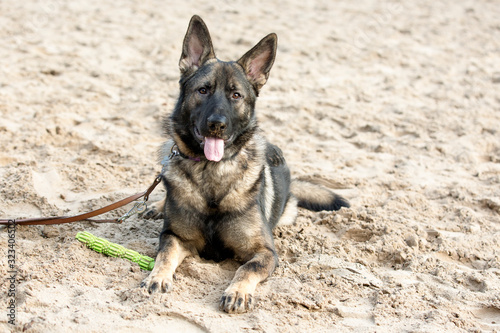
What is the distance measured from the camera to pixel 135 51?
9.22 metres

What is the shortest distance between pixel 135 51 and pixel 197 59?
5.24 m

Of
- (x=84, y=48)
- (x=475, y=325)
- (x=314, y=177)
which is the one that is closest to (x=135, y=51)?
(x=84, y=48)

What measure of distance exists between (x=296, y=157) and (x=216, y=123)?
105 inches

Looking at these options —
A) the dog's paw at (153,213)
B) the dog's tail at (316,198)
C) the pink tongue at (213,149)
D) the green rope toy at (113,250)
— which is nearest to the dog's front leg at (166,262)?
the green rope toy at (113,250)

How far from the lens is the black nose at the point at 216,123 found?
Result: 12.5 ft

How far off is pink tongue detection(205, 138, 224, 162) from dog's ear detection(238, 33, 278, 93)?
2.52ft

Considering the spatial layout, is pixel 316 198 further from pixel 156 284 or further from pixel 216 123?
pixel 156 284

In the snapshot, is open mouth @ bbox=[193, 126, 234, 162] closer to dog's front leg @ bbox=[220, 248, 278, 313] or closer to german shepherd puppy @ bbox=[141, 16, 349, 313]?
german shepherd puppy @ bbox=[141, 16, 349, 313]

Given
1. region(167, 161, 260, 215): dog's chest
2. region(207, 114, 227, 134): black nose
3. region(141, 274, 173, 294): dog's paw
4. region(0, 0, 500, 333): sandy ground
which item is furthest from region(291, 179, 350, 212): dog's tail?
region(141, 274, 173, 294): dog's paw

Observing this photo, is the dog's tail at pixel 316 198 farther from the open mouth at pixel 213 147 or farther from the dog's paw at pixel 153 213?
the open mouth at pixel 213 147

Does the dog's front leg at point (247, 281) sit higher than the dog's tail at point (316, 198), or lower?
higher

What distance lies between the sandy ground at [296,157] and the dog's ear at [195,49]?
151 centimetres

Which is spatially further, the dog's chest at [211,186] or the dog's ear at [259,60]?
the dog's ear at [259,60]

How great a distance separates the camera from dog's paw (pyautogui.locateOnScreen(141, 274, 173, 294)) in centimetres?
341
